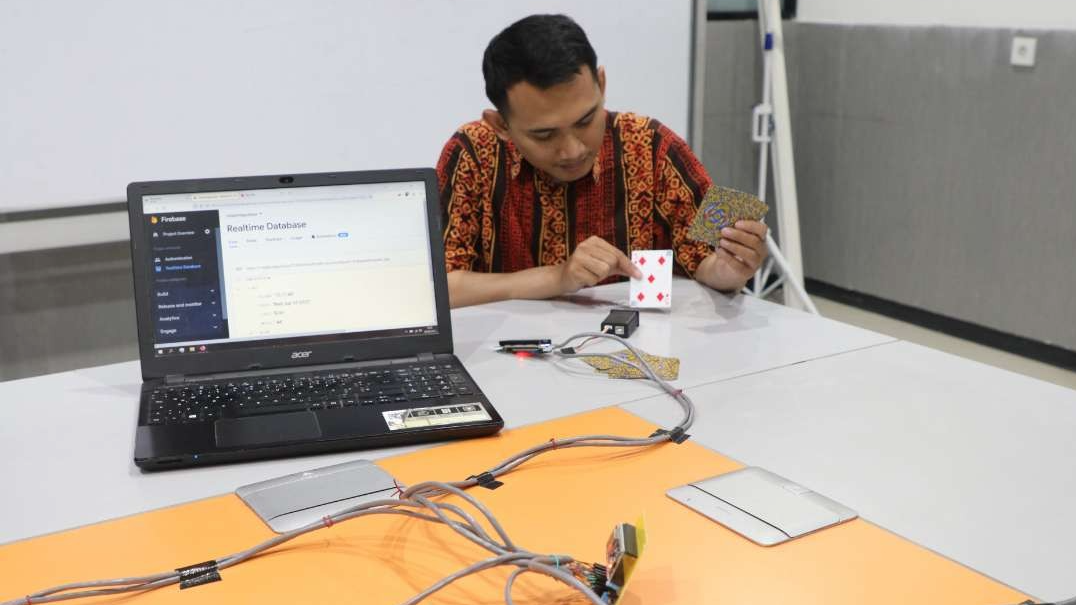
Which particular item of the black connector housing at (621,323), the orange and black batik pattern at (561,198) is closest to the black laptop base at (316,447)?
the black connector housing at (621,323)

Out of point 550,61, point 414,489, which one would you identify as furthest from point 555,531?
point 550,61

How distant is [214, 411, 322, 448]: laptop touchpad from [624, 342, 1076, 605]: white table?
418 mm

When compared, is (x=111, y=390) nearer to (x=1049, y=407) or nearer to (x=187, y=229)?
(x=187, y=229)

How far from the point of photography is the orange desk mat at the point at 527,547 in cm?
88

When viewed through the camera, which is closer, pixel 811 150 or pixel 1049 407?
pixel 1049 407

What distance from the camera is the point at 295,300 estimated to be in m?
1.37

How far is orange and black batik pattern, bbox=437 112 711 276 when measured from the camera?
6.55 ft

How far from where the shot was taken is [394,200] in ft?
4.63

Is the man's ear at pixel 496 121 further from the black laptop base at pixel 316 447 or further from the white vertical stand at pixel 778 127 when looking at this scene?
the white vertical stand at pixel 778 127

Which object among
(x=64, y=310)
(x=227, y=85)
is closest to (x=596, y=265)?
(x=227, y=85)

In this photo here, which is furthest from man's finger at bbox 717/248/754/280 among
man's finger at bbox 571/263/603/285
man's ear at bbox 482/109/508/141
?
man's ear at bbox 482/109/508/141

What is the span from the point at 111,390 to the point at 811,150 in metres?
3.23

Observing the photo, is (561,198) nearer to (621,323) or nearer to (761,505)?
(621,323)

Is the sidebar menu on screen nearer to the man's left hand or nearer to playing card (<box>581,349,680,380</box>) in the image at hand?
playing card (<box>581,349,680,380</box>)
